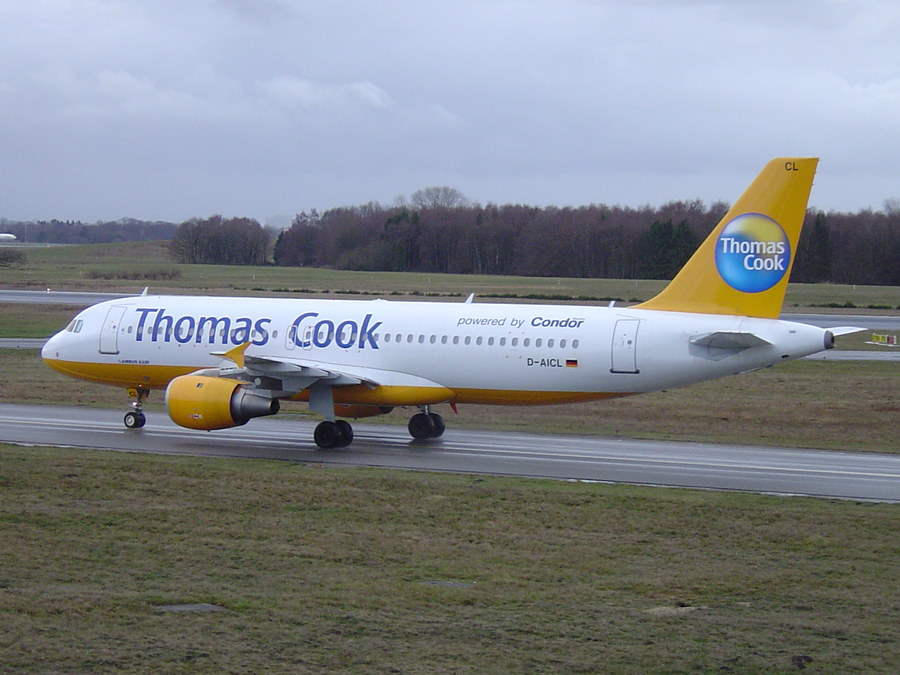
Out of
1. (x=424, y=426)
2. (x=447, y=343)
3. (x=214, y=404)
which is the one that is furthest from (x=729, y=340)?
(x=214, y=404)

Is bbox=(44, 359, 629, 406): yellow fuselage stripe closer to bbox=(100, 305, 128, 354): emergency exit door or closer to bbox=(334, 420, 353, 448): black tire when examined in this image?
bbox=(334, 420, 353, 448): black tire

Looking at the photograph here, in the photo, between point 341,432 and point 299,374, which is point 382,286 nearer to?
point 341,432

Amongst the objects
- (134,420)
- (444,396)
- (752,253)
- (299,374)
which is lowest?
(134,420)

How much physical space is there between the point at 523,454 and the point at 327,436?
469 cm

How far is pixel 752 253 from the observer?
24.7m

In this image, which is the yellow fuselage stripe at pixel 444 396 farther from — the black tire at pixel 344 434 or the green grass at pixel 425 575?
the green grass at pixel 425 575

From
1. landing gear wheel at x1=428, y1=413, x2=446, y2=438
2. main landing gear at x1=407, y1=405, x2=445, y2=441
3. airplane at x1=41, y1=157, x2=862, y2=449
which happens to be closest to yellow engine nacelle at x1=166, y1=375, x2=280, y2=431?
airplane at x1=41, y1=157, x2=862, y2=449

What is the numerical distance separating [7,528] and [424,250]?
4956 inches

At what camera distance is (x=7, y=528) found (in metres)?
15.6

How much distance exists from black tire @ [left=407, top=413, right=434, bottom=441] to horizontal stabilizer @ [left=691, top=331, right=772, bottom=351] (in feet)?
23.3

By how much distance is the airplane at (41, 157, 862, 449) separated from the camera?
24516mm

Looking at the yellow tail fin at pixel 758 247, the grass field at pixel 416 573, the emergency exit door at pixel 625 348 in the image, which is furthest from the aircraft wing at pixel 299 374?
the yellow tail fin at pixel 758 247

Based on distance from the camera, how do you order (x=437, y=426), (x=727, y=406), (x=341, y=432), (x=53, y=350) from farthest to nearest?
(x=727, y=406) < (x=53, y=350) < (x=437, y=426) < (x=341, y=432)

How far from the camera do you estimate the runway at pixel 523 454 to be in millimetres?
22188
